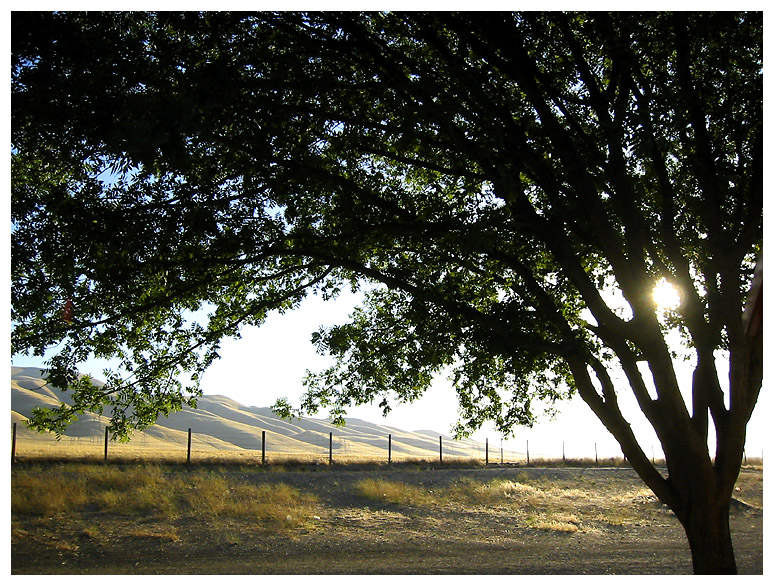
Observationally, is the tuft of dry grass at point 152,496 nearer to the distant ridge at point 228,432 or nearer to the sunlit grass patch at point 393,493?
the sunlit grass patch at point 393,493

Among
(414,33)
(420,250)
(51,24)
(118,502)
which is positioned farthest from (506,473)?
(51,24)

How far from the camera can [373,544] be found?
47.8ft

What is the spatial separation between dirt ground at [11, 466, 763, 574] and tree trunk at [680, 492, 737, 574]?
4.72 metres

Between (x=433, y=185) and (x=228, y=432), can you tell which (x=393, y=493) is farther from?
(x=228, y=432)

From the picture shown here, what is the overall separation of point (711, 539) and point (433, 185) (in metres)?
5.92

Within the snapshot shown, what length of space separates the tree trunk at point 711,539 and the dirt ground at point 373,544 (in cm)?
472

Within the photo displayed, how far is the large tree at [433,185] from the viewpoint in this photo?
6.90m

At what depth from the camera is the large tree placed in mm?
6898

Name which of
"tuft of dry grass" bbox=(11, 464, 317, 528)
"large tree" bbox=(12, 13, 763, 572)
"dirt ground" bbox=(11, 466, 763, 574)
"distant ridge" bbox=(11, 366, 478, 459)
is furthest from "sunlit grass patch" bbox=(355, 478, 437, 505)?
"distant ridge" bbox=(11, 366, 478, 459)

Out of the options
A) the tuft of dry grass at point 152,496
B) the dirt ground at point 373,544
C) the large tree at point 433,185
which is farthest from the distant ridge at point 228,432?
the large tree at point 433,185

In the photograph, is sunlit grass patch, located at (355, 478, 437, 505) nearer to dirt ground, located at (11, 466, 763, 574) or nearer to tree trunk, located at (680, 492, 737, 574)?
dirt ground, located at (11, 466, 763, 574)

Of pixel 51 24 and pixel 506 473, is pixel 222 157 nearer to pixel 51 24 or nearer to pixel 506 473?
pixel 51 24

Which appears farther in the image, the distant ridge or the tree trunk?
the distant ridge

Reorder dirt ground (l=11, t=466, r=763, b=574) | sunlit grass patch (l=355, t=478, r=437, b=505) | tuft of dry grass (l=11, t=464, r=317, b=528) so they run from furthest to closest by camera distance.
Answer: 1. sunlit grass patch (l=355, t=478, r=437, b=505)
2. tuft of dry grass (l=11, t=464, r=317, b=528)
3. dirt ground (l=11, t=466, r=763, b=574)
